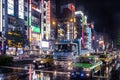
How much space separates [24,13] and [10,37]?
712 inches

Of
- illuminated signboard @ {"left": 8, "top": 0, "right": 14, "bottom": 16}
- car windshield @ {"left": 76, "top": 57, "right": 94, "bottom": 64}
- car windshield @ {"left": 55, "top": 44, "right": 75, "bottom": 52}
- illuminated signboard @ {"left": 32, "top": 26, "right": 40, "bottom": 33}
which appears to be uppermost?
illuminated signboard @ {"left": 8, "top": 0, "right": 14, "bottom": 16}

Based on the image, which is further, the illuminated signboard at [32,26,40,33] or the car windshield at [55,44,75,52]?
the illuminated signboard at [32,26,40,33]

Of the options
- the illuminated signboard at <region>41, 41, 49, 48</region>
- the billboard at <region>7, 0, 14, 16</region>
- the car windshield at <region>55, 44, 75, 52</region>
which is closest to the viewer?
the car windshield at <region>55, 44, 75, 52</region>

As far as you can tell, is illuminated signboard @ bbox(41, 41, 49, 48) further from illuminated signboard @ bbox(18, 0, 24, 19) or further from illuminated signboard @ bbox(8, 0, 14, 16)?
illuminated signboard @ bbox(8, 0, 14, 16)

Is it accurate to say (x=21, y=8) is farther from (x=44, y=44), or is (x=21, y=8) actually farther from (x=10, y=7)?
(x=44, y=44)

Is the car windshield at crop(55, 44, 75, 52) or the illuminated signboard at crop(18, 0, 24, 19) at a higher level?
the illuminated signboard at crop(18, 0, 24, 19)

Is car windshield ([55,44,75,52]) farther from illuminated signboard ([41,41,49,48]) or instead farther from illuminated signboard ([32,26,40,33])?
illuminated signboard ([41,41,49,48])

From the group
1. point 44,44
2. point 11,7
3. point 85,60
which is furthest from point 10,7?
point 85,60

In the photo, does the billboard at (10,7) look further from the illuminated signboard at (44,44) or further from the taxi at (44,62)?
the taxi at (44,62)

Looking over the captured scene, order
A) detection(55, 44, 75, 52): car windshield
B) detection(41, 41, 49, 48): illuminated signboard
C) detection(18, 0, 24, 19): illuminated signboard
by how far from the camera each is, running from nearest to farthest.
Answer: detection(55, 44, 75, 52): car windshield
detection(18, 0, 24, 19): illuminated signboard
detection(41, 41, 49, 48): illuminated signboard

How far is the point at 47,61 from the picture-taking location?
88.4 ft

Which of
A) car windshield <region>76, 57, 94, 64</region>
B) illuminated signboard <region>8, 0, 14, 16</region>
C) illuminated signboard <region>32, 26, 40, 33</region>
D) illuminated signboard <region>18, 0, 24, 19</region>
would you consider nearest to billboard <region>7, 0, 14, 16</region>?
illuminated signboard <region>8, 0, 14, 16</region>

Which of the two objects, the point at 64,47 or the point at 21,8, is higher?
the point at 21,8

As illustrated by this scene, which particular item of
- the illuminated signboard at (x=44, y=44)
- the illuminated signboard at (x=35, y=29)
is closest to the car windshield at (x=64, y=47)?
the illuminated signboard at (x=35, y=29)
